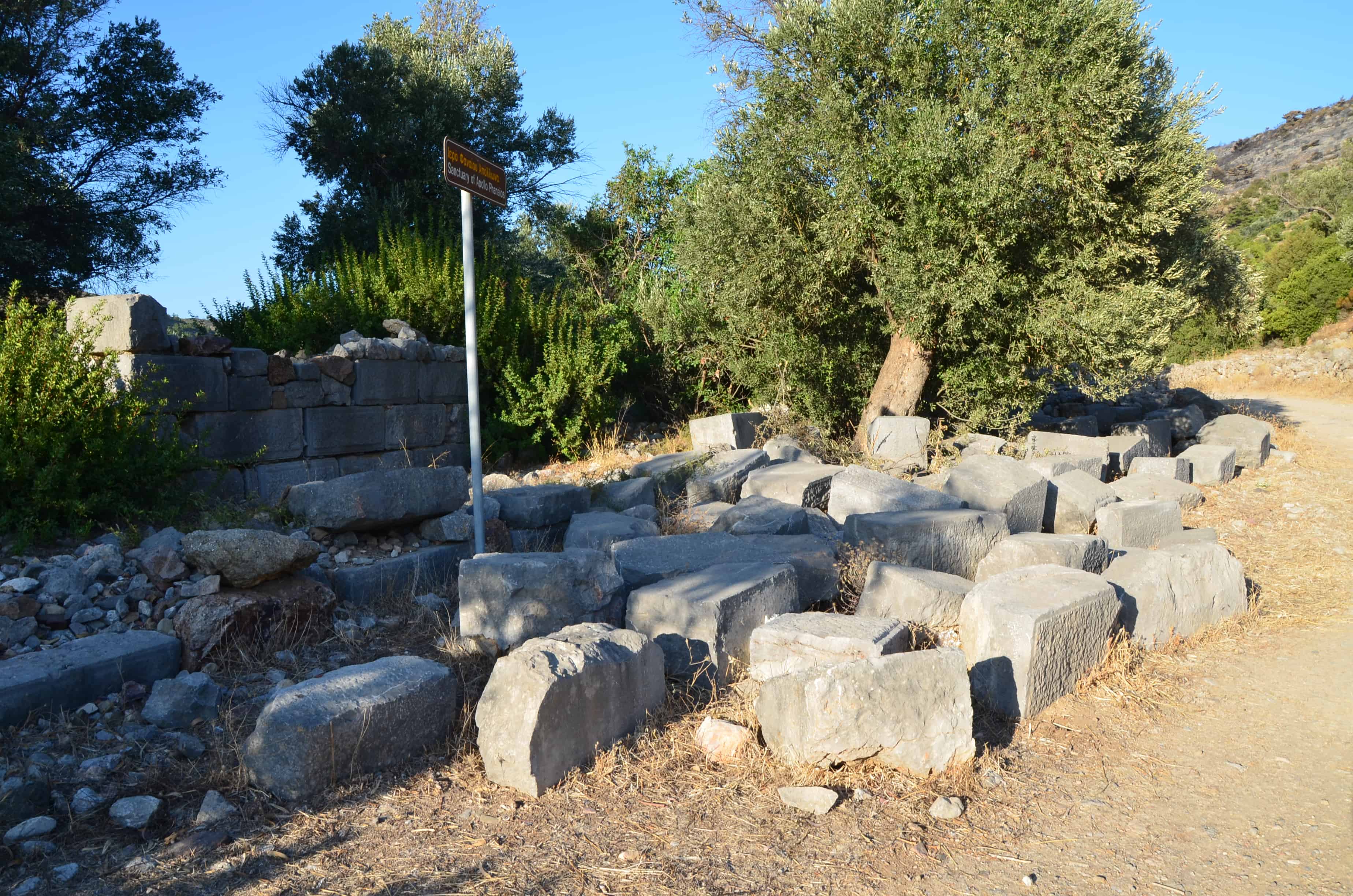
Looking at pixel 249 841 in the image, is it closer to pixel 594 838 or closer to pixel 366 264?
pixel 594 838

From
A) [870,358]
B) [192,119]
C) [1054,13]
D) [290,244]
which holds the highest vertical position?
[192,119]

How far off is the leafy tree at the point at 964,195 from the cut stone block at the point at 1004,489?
A: 277 centimetres

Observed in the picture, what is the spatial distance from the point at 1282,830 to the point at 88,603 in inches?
217

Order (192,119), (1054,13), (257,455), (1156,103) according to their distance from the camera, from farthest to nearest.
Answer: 1. (192,119)
2. (1156,103)
3. (1054,13)
4. (257,455)

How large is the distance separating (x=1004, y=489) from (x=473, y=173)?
4.38 metres

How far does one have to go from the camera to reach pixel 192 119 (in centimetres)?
1538

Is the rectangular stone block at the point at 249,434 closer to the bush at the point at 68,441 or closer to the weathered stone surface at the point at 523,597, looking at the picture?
the bush at the point at 68,441

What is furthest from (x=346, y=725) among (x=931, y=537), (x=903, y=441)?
(x=903, y=441)

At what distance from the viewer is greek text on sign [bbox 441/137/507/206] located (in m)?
5.01

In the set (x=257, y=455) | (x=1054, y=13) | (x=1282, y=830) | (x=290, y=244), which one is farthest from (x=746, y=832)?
(x=290, y=244)

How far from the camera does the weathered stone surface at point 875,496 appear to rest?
6297 mm

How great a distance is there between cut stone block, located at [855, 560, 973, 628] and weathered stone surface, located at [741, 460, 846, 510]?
2.04 metres

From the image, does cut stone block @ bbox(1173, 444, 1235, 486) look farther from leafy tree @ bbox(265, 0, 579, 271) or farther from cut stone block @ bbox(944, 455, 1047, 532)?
leafy tree @ bbox(265, 0, 579, 271)

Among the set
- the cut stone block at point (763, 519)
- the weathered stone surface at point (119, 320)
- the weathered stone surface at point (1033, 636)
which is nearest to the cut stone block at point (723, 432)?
the cut stone block at point (763, 519)
